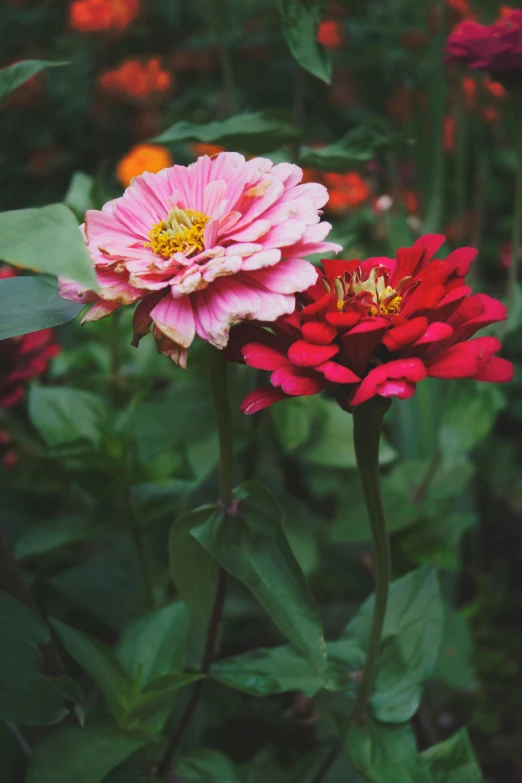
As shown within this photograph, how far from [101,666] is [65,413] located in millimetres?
239

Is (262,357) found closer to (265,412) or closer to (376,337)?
(376,337)

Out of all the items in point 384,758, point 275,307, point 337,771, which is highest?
point 275,307

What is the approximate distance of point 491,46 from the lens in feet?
1.59

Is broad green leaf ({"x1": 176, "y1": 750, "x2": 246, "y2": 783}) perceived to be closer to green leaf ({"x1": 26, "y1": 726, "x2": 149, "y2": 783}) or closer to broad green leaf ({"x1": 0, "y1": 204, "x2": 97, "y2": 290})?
green leaf ({"x1": 26, "y1": 726, "x2": 149, "y2": 783})

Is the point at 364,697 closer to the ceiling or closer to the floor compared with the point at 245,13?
closer to the floor

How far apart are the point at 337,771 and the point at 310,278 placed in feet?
1.26

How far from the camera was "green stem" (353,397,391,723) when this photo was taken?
303 millimetres

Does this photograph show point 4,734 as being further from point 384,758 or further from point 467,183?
point 467,183

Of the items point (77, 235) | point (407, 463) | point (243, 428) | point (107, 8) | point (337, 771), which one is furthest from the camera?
point (107, 8)

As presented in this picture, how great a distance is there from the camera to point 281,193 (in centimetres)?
29

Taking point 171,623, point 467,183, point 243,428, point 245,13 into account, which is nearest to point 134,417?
point 243,428

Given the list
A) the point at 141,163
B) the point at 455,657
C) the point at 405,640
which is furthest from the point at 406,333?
the point at 141,163

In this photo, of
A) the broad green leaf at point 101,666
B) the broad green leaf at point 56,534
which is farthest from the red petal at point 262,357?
the broad green leaf at point 56,534

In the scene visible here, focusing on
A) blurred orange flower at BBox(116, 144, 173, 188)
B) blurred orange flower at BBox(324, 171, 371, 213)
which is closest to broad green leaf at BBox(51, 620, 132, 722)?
blurred orange flower at BBox(116, 144, 173, 188)
